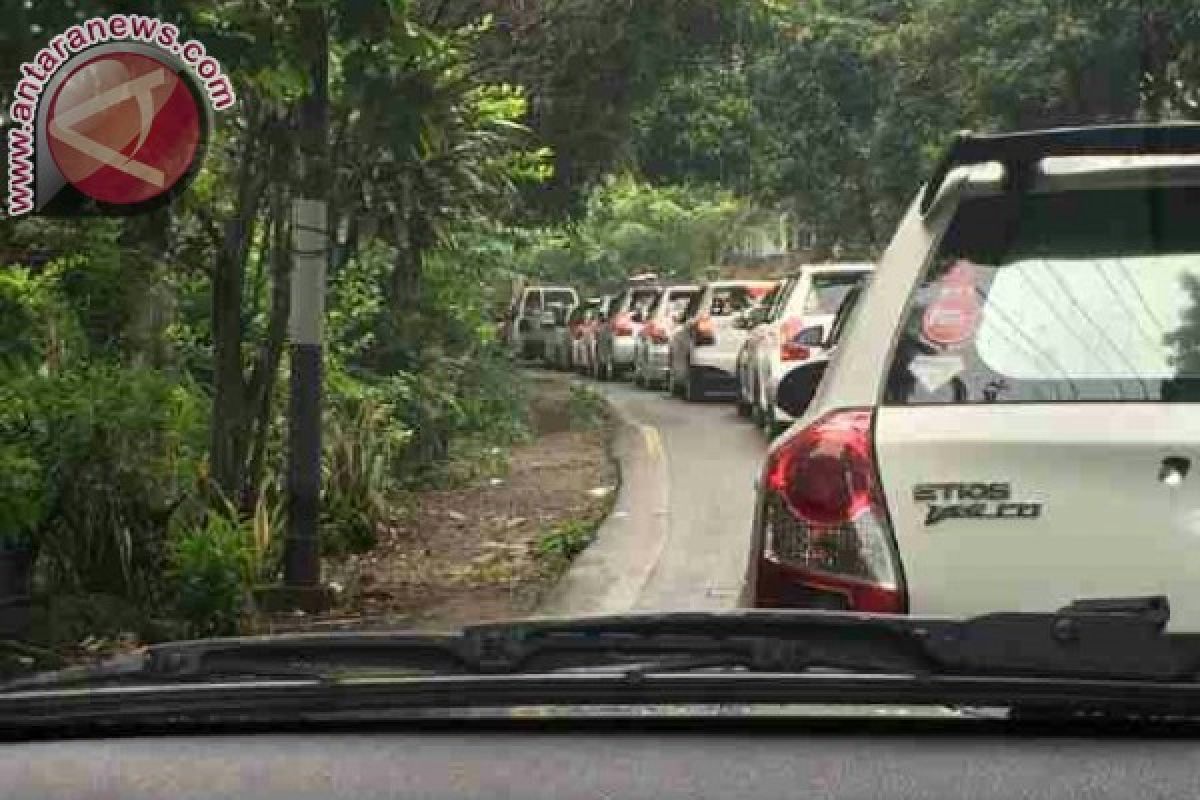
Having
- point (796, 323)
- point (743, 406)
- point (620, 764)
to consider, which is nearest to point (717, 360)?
point (743, 406)

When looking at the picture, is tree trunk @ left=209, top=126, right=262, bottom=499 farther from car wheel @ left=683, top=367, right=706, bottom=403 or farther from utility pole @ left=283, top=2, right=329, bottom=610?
car wheel @ left=683, top=367, right=706, bottom=403

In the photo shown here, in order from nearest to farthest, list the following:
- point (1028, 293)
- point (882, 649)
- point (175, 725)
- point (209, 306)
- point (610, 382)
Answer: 1. point (175, 725)
2. point (882, 649)
3. point (1028, 293)
4. point (209, 306)
5. point (610, 382)

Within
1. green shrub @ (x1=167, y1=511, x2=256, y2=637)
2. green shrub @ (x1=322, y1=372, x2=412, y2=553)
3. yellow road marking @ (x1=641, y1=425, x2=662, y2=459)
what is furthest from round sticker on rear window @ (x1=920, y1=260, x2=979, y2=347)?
yellow road marking @ (x1=641, y1=425, x2=662, y2=459)

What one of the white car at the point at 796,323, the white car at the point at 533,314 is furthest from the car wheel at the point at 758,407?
the white car at the point at 533,314

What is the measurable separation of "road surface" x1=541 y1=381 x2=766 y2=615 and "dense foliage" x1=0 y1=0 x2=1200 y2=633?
5.26 ft

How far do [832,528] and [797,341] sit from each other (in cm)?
1315

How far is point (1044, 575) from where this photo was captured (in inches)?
139

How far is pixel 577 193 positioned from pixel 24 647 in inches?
599

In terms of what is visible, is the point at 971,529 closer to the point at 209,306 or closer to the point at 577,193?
the point at 209,306

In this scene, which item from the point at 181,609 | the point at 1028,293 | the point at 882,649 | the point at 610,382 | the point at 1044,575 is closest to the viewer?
the point at 882,649

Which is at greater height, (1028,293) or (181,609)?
(1028,293)

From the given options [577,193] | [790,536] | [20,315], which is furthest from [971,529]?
[577,193]

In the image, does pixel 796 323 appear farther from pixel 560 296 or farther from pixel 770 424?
pixel 560 296

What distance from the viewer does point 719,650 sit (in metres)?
2.58
